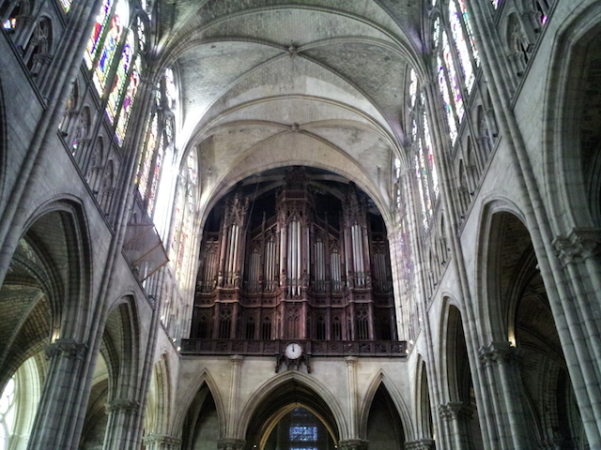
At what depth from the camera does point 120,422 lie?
1557 cm

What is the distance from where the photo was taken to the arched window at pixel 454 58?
13609 millimetres

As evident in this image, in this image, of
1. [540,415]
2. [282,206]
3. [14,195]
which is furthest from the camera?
[282,206]

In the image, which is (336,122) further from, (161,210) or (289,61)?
(161,210)

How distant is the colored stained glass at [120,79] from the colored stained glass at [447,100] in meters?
9.35

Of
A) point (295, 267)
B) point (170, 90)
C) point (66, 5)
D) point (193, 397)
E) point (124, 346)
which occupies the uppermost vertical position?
point (170, 90)

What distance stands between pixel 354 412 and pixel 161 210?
35.0 feet

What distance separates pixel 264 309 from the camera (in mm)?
26078

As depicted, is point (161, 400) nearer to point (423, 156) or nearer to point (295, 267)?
point (295, 267)

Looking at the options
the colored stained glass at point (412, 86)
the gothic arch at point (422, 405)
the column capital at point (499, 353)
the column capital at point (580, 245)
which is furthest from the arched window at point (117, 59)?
the gothic arch at point (422, 405)

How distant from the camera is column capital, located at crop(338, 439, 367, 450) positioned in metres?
20.4

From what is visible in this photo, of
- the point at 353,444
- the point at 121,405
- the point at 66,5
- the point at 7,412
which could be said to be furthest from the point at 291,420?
the point at 66,5

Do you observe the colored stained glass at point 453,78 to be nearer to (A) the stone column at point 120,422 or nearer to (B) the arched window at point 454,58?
(B) the arched window at point 454,58

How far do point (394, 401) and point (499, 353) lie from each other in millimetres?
10743

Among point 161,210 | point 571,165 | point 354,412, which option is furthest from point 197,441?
point 571,165
